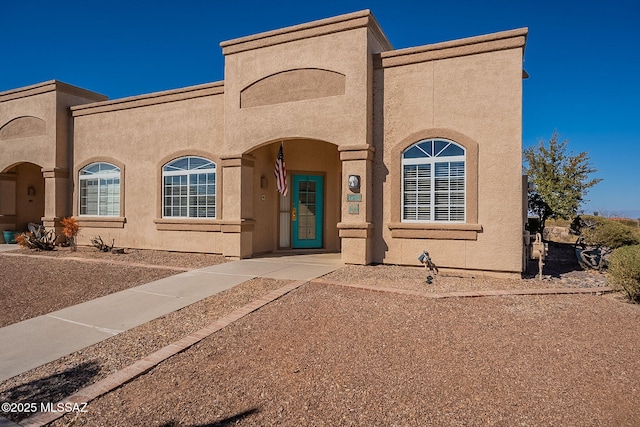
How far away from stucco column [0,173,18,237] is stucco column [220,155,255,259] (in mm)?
10939

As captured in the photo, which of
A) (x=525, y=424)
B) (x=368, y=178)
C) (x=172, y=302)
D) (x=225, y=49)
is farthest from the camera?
(x=225, y=49)

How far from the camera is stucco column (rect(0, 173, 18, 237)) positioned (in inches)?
620

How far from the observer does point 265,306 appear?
619cm

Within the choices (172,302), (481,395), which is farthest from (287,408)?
(172,302)

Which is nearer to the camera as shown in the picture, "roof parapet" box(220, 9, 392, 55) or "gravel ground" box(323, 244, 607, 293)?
"gravel ground" box(323, 244, 607, 293)

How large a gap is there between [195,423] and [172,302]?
A: 3.84m

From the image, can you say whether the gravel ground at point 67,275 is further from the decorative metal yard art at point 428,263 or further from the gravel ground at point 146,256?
the decorative metal yard art at point 428,263

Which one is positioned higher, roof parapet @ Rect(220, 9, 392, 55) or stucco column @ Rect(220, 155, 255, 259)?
roof parapet @ Rect(220, 9, 392, 55)

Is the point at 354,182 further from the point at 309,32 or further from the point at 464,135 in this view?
the point at 309,32

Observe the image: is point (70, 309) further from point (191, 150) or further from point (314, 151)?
point (314, 151)

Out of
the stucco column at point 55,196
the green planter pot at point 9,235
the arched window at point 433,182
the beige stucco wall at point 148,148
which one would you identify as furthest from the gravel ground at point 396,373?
the green planter pot at point 9,235

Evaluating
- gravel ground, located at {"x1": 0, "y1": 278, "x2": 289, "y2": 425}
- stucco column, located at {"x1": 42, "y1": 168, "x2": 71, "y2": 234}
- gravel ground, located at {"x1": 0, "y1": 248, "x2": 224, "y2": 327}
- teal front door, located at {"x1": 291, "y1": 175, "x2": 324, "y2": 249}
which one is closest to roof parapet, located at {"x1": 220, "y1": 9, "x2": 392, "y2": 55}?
teal front door, located at {"x1": 291, "y1": 175, "x2": 324, "y2": 249}

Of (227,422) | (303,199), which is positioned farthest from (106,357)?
(303,199)

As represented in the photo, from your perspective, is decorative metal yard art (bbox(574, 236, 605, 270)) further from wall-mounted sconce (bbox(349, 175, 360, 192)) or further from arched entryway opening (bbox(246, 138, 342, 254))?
arched entryway opening (bbox(246, 138, 342, 254))
